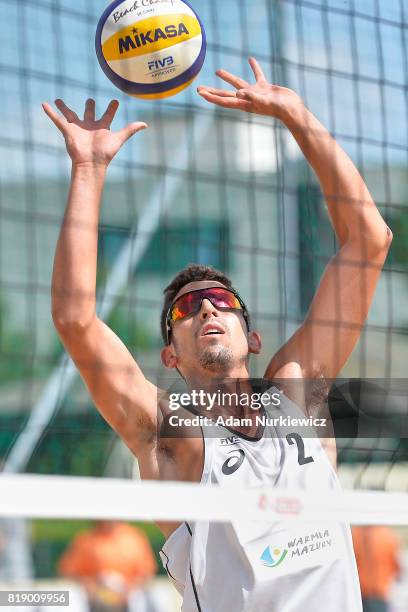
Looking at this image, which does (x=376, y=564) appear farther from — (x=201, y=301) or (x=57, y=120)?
(x=57, y=120)

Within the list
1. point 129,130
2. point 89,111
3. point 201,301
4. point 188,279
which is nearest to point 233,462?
point 201,301

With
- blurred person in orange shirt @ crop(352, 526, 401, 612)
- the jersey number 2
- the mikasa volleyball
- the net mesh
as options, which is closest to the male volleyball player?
the jersey number 2

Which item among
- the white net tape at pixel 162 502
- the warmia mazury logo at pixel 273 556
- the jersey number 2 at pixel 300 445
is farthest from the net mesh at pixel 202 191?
the warmia mazury logo at pixel 273 556

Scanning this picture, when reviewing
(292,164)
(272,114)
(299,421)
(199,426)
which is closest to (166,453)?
(199,426)

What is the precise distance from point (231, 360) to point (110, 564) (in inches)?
113

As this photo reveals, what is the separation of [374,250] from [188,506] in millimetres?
1037

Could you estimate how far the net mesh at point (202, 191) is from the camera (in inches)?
227

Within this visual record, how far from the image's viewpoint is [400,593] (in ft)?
19.4

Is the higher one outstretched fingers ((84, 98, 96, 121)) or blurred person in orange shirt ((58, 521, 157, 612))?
outstretched fingers ((84, 98, 96, 121))

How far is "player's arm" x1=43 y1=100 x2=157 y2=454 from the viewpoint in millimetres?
3104

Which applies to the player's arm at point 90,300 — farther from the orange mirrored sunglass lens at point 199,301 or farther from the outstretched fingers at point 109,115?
the orange mirrored sunglass lens at point 199,301

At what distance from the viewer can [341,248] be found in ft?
11.3

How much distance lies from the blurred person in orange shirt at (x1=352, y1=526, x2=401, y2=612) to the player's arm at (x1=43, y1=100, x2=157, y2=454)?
2.70 meters

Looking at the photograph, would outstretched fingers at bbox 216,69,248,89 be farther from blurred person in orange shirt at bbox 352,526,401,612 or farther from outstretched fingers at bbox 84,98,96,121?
blurred person in orange shirt at bbox 352,526,401,612
